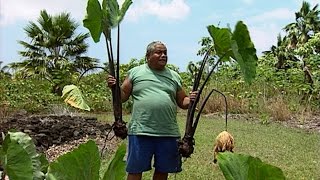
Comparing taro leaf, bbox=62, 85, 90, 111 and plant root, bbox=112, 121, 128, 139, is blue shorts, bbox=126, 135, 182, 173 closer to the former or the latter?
plant root, bbox=112, 121, 128, 139

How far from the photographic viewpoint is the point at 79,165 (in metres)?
0.79

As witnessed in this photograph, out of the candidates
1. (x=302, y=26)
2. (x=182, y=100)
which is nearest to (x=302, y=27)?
(x=302, y=26)

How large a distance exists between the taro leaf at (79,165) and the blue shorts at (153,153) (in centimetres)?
310

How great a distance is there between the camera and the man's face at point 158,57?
387cm

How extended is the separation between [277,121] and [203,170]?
20.2 ft

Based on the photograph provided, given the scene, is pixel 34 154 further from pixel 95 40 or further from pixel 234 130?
pixel 234 130

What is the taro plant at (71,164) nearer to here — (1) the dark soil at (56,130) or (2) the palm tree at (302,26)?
(1) the dark soil at (56,130)

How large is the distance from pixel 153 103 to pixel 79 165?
305 centimetres

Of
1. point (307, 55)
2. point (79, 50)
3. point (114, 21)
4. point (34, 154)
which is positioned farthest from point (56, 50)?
point (34, 154)

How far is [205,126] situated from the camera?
10.9m

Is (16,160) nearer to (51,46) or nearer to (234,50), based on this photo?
(234,50)

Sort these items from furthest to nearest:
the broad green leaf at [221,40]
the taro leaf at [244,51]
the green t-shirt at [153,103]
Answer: the green t-shirt at [153,103] < the broad green leaf at [221,40] < the taro leaf at [244,51]

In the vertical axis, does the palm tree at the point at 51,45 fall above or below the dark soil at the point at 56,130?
above

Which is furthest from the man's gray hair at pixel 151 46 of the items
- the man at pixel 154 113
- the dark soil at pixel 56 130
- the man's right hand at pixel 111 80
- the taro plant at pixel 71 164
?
the dark soil at pixel 56 130
